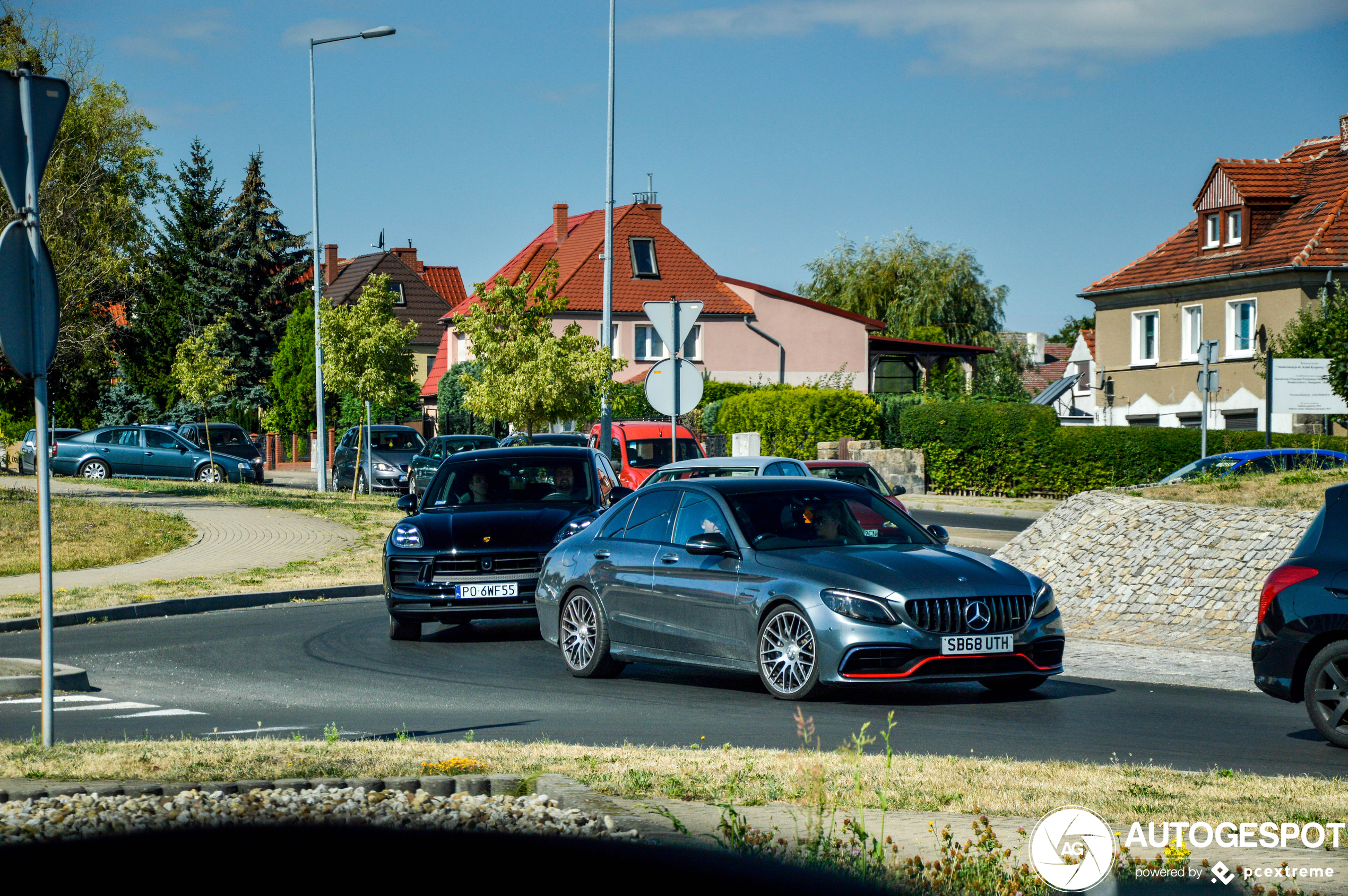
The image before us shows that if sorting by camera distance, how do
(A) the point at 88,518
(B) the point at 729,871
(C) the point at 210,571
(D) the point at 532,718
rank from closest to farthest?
(B) the point at 729,871
(D) the point at 532,718
(C) the point at 210,571
(A) the point at 88,518

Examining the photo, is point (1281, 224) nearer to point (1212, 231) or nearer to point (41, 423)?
point (1212, 231)

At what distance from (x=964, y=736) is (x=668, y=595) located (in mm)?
2801

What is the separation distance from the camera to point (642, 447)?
28.5m

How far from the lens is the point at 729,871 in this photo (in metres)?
2.55

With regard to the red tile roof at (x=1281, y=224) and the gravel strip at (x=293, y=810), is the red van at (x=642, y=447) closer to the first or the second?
the gravel strip at (x=293, y=810)

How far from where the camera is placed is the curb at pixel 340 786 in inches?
241

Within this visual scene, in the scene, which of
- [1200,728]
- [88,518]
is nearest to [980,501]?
[88,518]

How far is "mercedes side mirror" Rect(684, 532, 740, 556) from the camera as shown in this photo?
34.3ft

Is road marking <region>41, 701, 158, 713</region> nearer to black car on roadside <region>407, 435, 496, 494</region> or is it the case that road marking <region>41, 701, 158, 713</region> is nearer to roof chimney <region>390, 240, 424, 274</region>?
black car on roadside <region>407, 435, 496, 494</region>

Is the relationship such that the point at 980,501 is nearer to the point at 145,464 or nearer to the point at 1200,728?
the point at 145,464

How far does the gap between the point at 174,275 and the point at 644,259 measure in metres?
26.1

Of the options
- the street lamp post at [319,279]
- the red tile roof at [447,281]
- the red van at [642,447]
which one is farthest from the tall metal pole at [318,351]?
the red tile roof at [447,281]

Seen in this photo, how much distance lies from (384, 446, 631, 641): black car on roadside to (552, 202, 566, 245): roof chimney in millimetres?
57377

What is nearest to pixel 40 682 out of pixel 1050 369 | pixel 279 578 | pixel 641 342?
pixel 279 578
